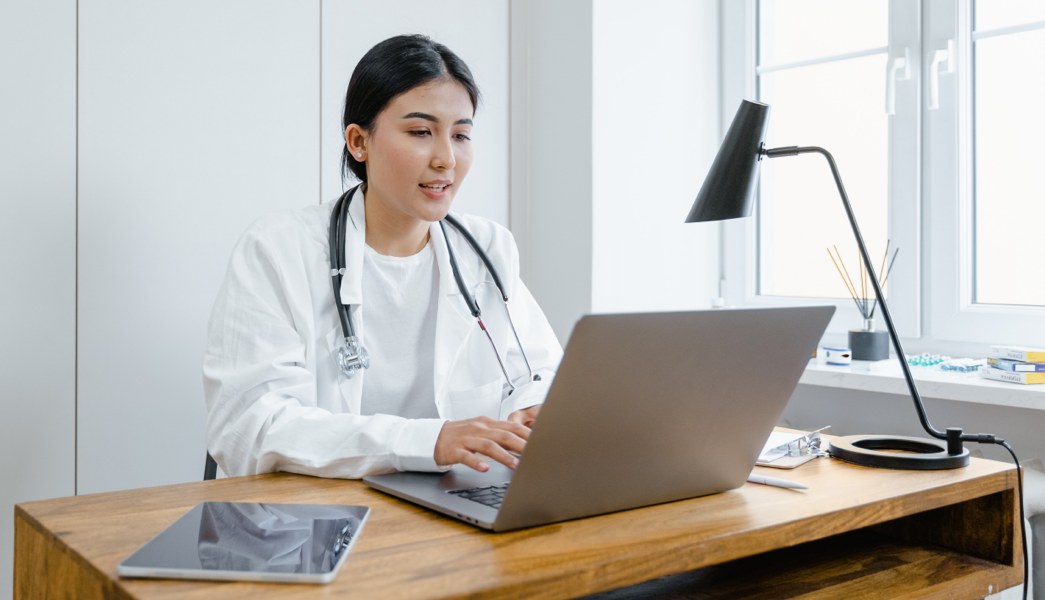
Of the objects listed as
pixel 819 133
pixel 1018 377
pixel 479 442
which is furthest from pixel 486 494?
pixel 819 133

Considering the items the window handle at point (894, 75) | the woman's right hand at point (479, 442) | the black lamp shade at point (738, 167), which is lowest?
the woman's right hand at point (479, 442)

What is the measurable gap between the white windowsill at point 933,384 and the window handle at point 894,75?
68cm

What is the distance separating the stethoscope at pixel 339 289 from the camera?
132cm

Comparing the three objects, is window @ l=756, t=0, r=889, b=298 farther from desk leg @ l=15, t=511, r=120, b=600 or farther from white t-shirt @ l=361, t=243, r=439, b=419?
desk leg @ l=15, t=511, r=120, b=600

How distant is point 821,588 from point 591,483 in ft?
1.12

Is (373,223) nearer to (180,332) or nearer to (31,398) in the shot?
(180,332)

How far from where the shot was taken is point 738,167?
1197 millimetres

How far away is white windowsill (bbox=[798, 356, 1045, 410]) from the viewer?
5.52 ft

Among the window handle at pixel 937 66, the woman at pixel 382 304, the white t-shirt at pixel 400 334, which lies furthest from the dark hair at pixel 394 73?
the window handle at pixel 937 66

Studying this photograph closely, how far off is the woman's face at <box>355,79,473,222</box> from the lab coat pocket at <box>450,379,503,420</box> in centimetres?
A: 33

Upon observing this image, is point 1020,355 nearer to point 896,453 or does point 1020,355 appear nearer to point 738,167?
point 896,453

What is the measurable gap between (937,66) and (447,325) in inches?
57.6

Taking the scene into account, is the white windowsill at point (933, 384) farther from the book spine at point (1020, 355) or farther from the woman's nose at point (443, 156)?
the woman's nose at point (443, 156)

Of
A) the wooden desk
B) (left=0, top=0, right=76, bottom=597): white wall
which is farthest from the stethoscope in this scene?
(left=0, top=0, right=76, bottom=597): white wall
